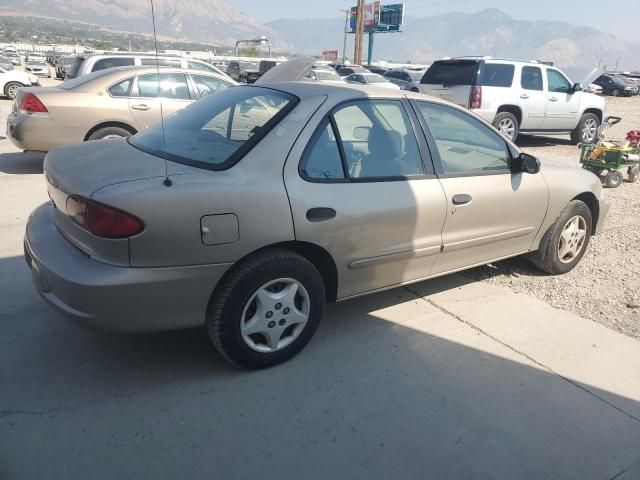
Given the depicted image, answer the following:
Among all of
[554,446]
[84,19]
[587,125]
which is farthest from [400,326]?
[587,125]

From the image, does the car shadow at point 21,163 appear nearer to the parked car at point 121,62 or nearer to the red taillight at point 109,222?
the parked car at point 121,62

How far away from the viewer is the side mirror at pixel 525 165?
3809mm

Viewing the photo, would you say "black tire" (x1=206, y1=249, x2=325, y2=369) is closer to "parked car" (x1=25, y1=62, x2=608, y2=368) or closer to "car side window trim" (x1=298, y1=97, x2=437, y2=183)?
"parked car" (x1=25, y1=62, x2=608, y2=368)

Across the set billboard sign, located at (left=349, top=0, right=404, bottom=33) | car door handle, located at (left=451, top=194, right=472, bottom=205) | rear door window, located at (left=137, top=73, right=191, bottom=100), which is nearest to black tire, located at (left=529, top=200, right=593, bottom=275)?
car door handle, located at (left=451, top=194, right=472, bottom=205)

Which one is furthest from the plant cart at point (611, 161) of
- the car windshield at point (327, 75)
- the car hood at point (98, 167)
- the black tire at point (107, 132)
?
the car windshield at point (327, 75)

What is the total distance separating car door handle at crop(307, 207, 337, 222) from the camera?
284 centimetres

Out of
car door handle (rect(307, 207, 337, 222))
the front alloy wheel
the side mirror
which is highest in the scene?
the side mirror

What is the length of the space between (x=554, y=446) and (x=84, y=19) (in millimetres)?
8121

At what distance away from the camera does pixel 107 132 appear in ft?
23.6

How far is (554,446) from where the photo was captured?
2.53 m

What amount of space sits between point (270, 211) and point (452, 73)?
981 centimetres

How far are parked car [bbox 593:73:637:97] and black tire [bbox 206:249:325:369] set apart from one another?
1499 inches

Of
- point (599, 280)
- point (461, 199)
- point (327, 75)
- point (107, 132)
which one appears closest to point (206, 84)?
point (107, 132)

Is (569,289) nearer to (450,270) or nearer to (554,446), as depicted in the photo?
(450,270)
